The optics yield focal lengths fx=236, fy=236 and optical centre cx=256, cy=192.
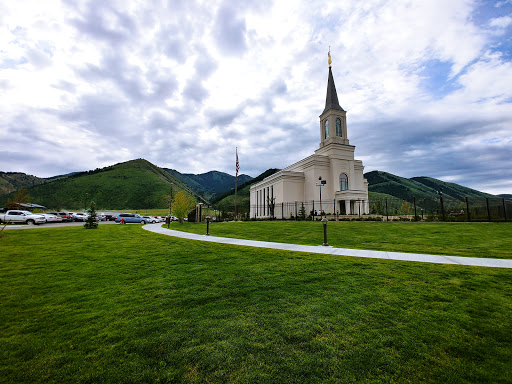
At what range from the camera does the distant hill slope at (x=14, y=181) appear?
120894mm

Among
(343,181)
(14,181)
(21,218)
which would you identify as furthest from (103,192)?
(343,181)

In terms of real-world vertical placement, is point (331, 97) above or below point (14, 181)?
above

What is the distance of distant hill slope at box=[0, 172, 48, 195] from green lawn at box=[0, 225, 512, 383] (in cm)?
16146

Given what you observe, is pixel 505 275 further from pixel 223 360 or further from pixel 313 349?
pixel 223 360

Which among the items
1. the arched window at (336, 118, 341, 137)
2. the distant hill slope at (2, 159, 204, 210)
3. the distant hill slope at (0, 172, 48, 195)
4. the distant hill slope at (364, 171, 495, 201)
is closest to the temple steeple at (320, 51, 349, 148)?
the arched window at (336, 118, 341, 137)

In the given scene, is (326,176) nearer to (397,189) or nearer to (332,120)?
(332,120)

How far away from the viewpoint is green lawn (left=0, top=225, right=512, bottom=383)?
2480 millimetres

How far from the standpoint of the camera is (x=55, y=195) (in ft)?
308

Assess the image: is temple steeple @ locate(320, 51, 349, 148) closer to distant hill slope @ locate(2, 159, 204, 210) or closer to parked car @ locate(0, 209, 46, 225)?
parked car @ locate(0, 209, 46, 225)

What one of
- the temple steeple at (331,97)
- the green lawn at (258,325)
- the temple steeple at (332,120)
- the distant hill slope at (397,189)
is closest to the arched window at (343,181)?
the temple steeple at (332,120)

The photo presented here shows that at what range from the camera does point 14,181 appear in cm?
13500

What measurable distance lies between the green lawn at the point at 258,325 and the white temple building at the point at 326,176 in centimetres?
3787

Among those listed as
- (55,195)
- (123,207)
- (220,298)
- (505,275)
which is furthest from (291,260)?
(55,195)

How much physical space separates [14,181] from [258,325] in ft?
627
